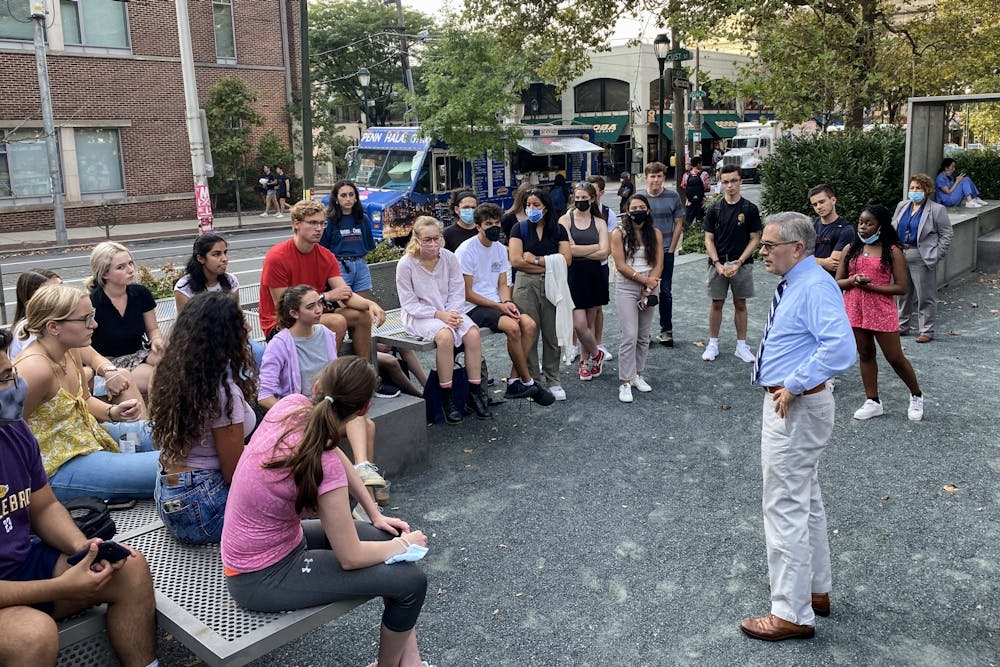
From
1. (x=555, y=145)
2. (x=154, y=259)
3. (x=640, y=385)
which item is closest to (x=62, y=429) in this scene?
(x=640, y=385)

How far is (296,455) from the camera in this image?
9.57 ft

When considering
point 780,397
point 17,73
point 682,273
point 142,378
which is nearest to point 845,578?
point 780,397

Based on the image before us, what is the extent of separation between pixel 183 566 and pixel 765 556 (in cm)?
295

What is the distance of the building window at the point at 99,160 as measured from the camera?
82.1 feet

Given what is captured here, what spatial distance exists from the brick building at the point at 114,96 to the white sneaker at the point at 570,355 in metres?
20.7

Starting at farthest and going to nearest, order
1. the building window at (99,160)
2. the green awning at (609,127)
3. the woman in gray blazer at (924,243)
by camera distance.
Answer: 1. the green awning at (609,127)
2. the building window at (99,160)
3. the woman in gray blazer at (924,243)

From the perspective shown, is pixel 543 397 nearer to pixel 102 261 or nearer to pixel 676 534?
pixel 676 534

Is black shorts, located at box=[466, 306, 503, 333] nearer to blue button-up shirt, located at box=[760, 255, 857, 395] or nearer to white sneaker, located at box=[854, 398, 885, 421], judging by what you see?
white sneaker, located at box=[854, 398, 885, 421]

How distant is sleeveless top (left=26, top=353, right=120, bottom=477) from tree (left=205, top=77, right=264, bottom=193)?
24256 millimetres

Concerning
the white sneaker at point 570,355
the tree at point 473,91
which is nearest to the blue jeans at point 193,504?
the white sneaker at point 570,355

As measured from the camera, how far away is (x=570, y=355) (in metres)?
8.26

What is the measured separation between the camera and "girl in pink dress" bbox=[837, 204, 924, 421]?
6.40 metres

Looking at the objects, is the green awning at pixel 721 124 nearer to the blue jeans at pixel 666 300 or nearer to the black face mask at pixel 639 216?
the blue jeans at pixel 666 300

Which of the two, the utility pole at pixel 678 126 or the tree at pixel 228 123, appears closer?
the utility pole at pixel 678 126
